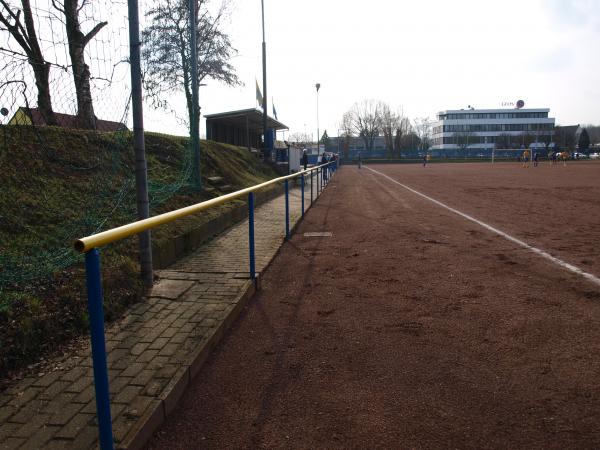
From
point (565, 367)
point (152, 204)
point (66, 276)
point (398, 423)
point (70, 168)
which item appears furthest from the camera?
point (152, 204)

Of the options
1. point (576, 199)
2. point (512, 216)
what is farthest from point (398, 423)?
point (576, 199)

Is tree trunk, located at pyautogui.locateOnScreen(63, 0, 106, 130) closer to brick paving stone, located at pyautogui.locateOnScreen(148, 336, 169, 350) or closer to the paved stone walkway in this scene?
the paved stone walkway

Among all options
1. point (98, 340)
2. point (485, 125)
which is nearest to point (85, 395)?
point (98, 340)

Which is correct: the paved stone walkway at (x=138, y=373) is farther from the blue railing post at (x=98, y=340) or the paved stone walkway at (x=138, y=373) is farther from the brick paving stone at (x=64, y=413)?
the blue railing post at (x=98, y=340)

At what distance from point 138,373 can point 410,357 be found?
1.99 meters

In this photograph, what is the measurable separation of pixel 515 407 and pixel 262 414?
60.9 inches

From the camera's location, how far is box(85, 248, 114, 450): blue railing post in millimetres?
2164

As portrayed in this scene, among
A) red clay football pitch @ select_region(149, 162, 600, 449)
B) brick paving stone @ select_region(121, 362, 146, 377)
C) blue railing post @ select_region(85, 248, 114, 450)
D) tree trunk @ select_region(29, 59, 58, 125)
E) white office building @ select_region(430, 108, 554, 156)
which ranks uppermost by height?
white office building @ select_region(430, 108, 554, 156)

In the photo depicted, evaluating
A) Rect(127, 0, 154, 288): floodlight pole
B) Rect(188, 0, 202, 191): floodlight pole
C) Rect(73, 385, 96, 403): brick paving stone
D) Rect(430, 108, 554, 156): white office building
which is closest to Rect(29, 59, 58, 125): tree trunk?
Rect(127, 0, 154, 288): floodlight pole

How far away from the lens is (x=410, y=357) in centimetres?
367

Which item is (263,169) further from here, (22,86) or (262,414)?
(262,414)

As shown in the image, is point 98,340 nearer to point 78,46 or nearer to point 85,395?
point 85,395

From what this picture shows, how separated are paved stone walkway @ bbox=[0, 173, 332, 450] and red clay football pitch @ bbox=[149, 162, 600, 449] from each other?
161 mm

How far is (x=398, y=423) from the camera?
279 centimetres
